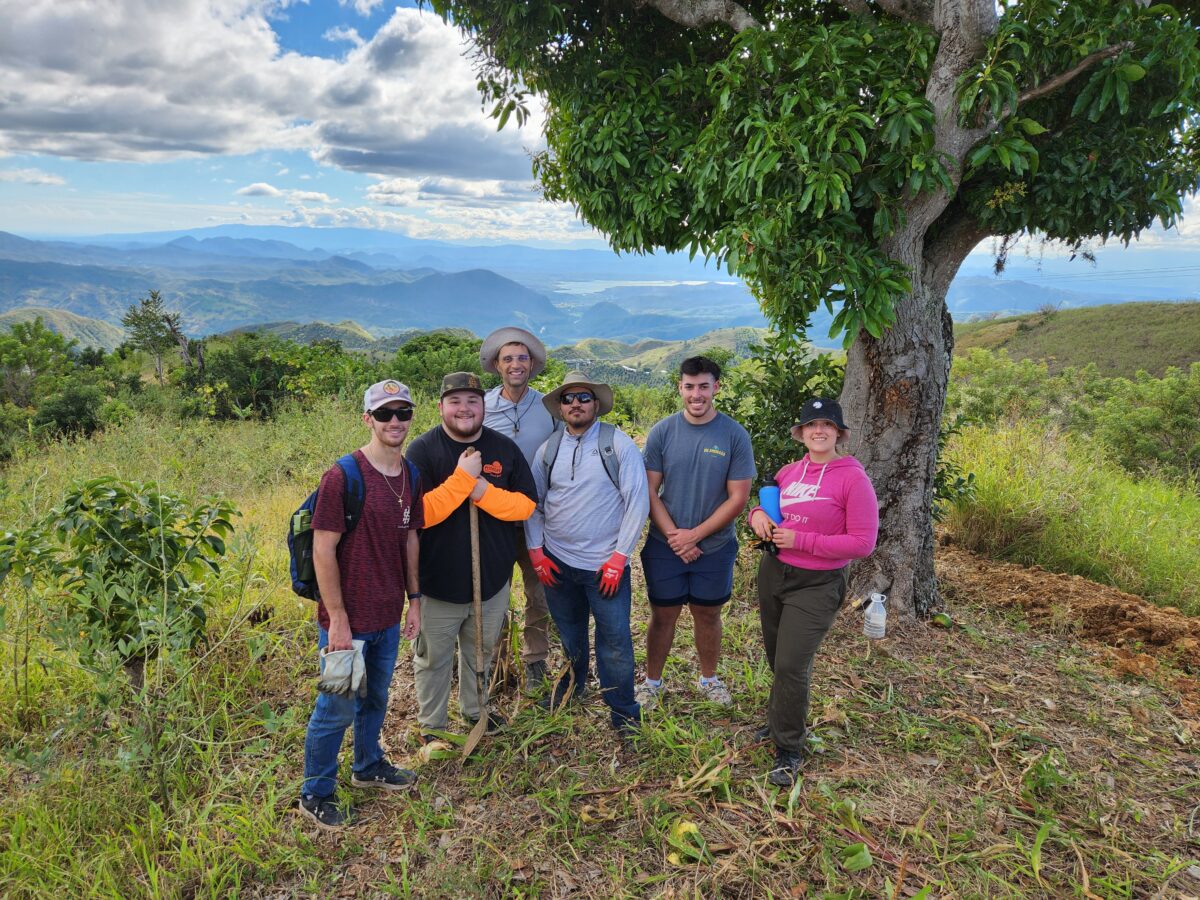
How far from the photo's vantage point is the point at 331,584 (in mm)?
2941

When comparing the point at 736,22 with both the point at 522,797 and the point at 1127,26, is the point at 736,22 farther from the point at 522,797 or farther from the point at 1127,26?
the point at 522,797

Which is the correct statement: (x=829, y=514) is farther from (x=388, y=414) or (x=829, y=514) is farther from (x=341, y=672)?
(x=341, y=672)

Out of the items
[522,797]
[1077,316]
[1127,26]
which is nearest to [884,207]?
[1127,26]

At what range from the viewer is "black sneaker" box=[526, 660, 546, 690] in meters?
4.23

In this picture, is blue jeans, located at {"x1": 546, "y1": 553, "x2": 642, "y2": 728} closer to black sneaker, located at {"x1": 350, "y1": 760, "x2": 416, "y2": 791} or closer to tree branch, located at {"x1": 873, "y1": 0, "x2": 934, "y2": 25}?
black sneaker, located at {"x1": 350, "y1": 760, "x2": 416, "y2": 791}

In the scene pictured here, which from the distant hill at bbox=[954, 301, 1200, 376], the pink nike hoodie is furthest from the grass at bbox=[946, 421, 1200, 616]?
the distant hill at bbox=[954, 301, 1200, 376]

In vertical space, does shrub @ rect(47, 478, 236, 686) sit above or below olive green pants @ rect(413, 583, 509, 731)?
above

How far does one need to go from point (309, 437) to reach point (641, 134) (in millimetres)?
7767

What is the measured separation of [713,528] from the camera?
3.71m

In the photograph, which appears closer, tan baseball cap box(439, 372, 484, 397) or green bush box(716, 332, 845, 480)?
tan baseball cap box(439, 372, 484, 397)

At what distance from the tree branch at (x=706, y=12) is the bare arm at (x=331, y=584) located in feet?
13.9

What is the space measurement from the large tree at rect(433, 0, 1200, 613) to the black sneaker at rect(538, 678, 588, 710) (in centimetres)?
260

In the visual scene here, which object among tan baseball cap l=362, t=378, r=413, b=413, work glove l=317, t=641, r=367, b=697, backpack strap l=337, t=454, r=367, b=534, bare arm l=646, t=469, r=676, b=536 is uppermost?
tan baseball cap l=362, t=378, r=413, b=413

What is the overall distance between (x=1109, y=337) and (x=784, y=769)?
82.9 metres
